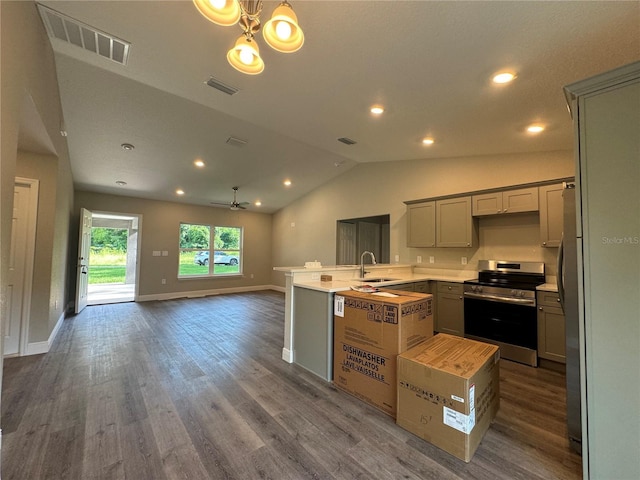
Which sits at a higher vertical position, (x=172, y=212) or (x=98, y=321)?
(x=172, y=212)

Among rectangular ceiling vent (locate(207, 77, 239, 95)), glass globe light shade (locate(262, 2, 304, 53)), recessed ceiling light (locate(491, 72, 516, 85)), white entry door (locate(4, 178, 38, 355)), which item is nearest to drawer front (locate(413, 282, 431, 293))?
recessed ceiling light (locate(491, 72, 516, 85))

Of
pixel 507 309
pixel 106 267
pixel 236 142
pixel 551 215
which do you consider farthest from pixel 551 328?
pixel 106 267

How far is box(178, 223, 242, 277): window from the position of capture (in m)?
7.30

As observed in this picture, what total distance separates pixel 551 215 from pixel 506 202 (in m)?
0.52

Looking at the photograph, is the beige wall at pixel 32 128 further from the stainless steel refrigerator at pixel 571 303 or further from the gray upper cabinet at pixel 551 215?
the gray upper cabinet at pixel 551 215

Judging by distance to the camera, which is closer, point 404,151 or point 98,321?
point 404,151

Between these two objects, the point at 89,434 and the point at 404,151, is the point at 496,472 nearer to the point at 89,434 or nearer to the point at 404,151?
the point at 89,434

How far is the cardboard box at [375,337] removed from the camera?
206 cm

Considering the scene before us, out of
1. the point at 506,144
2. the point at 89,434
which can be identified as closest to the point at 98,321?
the point at 89,434

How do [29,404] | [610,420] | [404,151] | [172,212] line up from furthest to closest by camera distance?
[172,212]
[404,151]
[29,404]
[610,420]

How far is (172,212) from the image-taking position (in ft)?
22.9

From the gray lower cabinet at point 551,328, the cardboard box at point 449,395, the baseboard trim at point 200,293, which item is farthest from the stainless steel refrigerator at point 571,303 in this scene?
the baseboard trim at point 200,293

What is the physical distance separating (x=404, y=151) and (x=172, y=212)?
19.6 feet

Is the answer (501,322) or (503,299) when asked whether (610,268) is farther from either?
(501,322)
